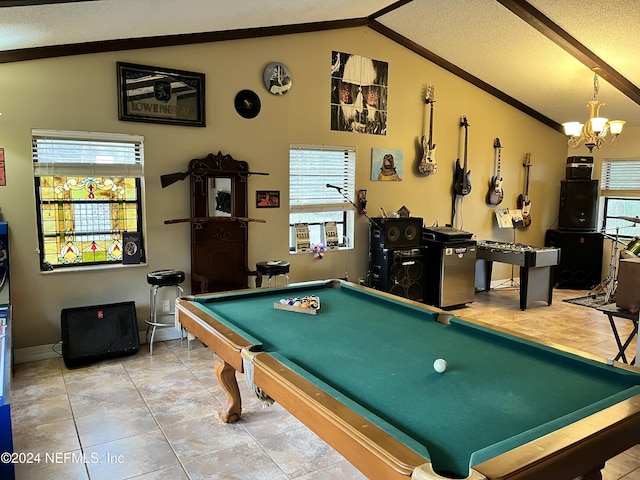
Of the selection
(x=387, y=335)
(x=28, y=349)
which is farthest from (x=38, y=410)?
(x=387, y=335)

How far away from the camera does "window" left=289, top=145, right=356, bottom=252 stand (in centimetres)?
537

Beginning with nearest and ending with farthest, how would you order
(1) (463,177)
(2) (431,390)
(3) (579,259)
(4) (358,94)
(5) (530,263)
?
(2) (431,390)
(4) (358,94)
(5) (530,263)
(1) (463,177)
(3) (579,259)

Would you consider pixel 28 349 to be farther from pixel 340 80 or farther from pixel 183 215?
pixel 340 80

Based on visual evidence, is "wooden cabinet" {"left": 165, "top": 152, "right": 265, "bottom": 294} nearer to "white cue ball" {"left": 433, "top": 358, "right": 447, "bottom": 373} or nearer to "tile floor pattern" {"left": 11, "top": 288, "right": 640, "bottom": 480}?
"tile floor pattern" {"left": 11, "top": 288, "right": 640, "bottom": 480}

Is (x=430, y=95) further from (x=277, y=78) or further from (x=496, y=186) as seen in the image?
(x=277, y=78)

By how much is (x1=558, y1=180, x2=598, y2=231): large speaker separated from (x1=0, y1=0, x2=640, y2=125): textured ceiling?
1.04 m

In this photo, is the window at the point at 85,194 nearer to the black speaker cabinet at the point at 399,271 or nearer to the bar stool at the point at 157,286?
the bar stool at the point at 157,286

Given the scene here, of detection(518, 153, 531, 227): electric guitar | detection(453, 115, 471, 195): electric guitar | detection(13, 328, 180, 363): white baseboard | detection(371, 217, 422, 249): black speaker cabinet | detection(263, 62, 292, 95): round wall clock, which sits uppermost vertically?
detection(263, 62, 292, 95): round wall clock

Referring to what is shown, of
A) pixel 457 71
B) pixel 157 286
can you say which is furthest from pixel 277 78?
pixel 457 71

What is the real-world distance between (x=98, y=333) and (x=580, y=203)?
7114mm

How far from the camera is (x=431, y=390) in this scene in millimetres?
1768

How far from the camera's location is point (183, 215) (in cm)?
466

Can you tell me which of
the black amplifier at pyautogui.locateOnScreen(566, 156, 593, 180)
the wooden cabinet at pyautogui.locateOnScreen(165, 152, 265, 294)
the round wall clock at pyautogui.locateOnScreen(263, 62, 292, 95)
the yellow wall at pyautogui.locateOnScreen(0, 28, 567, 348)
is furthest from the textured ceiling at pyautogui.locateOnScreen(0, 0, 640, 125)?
the wooden cabinet at pyautogui.locateOnScreen(165, 152, 265, 294)

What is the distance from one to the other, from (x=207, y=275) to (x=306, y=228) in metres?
1.35
